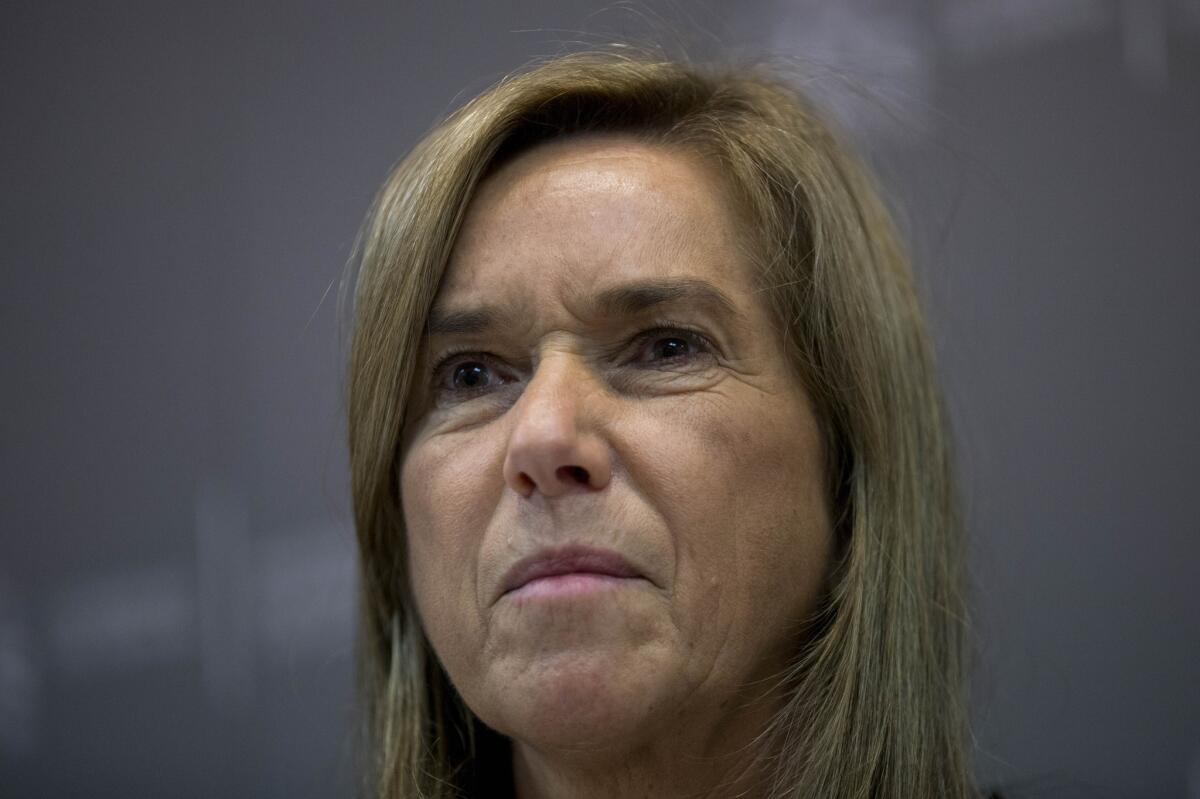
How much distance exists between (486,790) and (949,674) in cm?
73

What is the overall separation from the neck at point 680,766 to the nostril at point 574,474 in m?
0.36

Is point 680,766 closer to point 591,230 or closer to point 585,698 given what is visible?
point 585,698

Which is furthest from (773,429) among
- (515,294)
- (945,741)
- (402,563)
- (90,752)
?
(90,752)

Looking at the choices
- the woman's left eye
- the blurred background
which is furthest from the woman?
the blurred background

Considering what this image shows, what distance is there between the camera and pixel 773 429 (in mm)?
1727

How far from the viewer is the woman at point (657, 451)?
159cm

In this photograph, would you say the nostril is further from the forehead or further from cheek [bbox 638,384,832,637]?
the forehead

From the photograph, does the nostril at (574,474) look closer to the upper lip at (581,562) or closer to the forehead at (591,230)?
the upper lip at (581,562)

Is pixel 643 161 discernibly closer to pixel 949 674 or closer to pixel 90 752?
pixel 949 674

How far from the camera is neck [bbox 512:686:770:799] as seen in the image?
1.71 metres

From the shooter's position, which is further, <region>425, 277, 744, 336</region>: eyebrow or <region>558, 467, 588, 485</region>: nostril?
<region>425, 277, 744, 336</region>: eyebrow

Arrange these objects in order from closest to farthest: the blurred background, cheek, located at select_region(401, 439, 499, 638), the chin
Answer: the chin, cheek, located at select_region(401, 439, 499, 638), the blurred background

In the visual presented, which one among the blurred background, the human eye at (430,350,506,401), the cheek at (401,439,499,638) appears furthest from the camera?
the blurred background

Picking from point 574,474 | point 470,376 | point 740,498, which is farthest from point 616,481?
point 470,376
